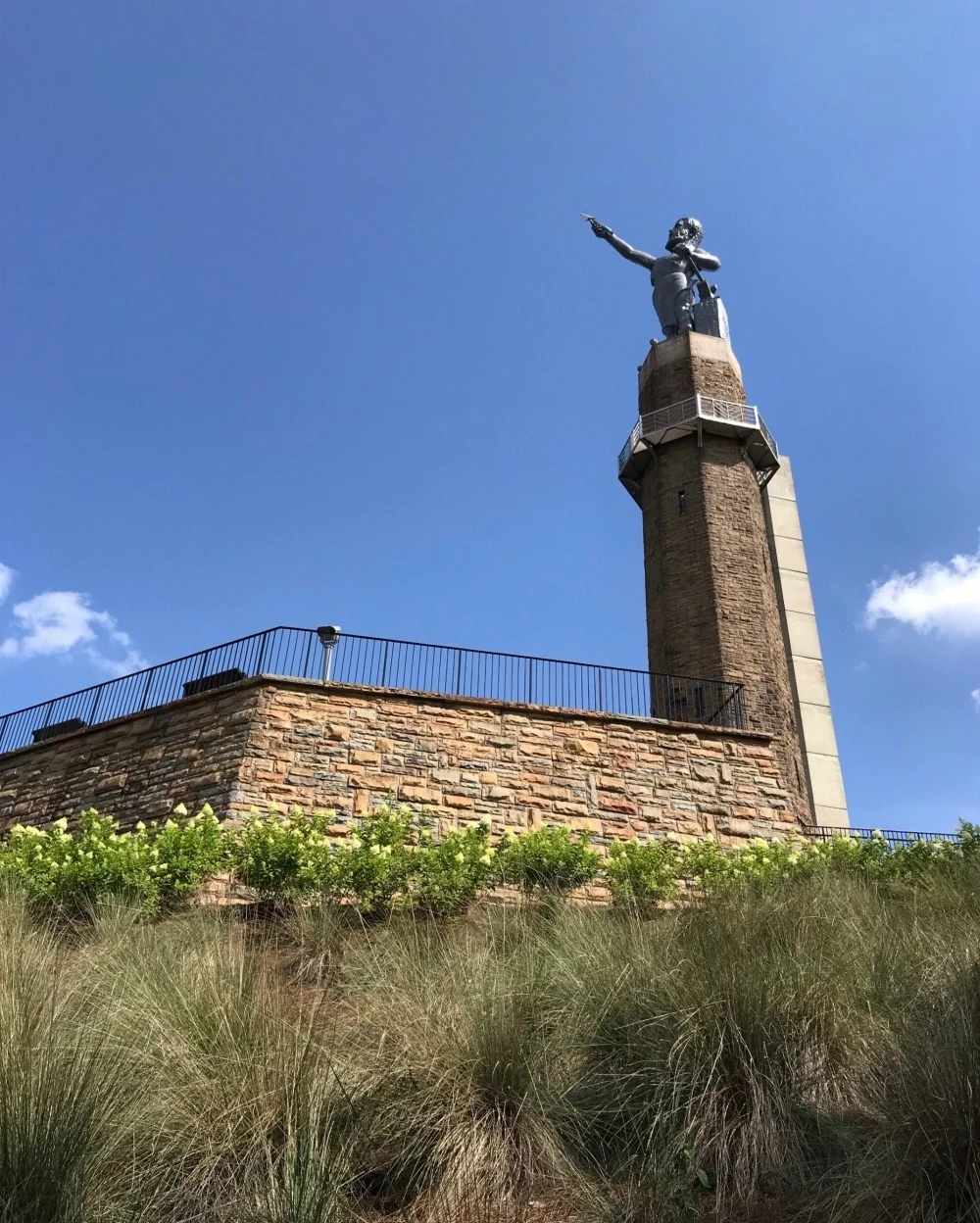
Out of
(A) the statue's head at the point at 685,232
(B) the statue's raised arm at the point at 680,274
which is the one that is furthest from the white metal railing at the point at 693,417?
(A) the statue's head at the point at 685,232

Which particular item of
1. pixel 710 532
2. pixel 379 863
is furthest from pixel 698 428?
pixel 379 863

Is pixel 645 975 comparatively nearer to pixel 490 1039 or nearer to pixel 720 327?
pixel 490 1039

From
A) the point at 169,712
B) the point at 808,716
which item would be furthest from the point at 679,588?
the point at 169,712

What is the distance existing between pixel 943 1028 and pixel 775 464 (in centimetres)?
2090

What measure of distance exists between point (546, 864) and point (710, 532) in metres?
11.9

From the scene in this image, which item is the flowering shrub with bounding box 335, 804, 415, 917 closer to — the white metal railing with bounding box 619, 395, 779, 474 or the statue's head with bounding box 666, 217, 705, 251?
the white metal railing with bounding box 619, 395, 779, 474

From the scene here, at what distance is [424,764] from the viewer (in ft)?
41.2

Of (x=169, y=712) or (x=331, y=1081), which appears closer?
(x=331, y=1081)

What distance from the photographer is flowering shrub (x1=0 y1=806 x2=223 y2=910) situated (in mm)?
8570

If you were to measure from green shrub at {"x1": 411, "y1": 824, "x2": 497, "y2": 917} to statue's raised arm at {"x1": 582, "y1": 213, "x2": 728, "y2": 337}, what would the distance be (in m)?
18.9

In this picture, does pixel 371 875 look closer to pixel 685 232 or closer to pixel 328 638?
Result: pixel 328 638

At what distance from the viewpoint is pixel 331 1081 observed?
3.86 m

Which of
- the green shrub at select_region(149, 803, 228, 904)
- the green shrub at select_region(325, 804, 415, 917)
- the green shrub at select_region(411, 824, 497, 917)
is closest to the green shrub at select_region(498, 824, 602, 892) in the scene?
the green shrub at select_region(411, 824, 497, 917)

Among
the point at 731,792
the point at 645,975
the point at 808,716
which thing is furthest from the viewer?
the point at 808,716
